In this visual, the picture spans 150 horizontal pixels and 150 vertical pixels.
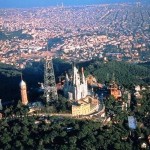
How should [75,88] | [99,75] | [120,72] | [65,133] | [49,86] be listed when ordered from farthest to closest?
[120,72], [99,75], [49,86], [75,88], [65,133]

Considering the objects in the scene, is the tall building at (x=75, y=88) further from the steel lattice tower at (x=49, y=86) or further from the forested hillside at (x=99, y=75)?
the forested hillside at (x=99, y=75)

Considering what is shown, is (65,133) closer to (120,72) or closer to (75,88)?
(75,88)

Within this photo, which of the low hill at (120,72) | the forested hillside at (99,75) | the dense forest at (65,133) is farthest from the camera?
the low hill at (120,72)

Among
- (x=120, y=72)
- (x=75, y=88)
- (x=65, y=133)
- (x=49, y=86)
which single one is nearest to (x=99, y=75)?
(x=120, y=72)

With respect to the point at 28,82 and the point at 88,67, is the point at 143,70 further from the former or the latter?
the point at 28,82

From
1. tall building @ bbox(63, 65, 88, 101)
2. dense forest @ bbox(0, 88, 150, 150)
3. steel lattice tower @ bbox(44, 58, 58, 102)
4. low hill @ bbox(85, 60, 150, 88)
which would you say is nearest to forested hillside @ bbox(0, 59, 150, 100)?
low hill @ bbox(85, 60, 150, 88)

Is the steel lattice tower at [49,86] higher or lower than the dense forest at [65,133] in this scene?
higher

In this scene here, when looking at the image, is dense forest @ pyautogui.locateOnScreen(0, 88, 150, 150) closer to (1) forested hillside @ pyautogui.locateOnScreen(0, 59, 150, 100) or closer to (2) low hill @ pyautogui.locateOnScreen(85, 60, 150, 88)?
(1) forested hillside @ pyautogui.locateOnScreen(0, 59, 150, 100)

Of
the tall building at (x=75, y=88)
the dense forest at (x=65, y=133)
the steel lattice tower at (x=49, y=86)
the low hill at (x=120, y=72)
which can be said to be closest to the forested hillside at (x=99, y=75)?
the low hill at (x=120, y=72)

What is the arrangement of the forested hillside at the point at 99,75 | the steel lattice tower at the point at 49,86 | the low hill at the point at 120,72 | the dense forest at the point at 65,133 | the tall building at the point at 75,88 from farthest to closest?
the low hill at the point at 120,72
the forested hillside at the point at 99,75
the steel lattice tower at the point at 49,86
the tall building at the point at 75,88
the dense forest at the point at 65,133

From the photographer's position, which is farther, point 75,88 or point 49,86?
point 49,86

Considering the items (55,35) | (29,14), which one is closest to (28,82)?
(55,35)
